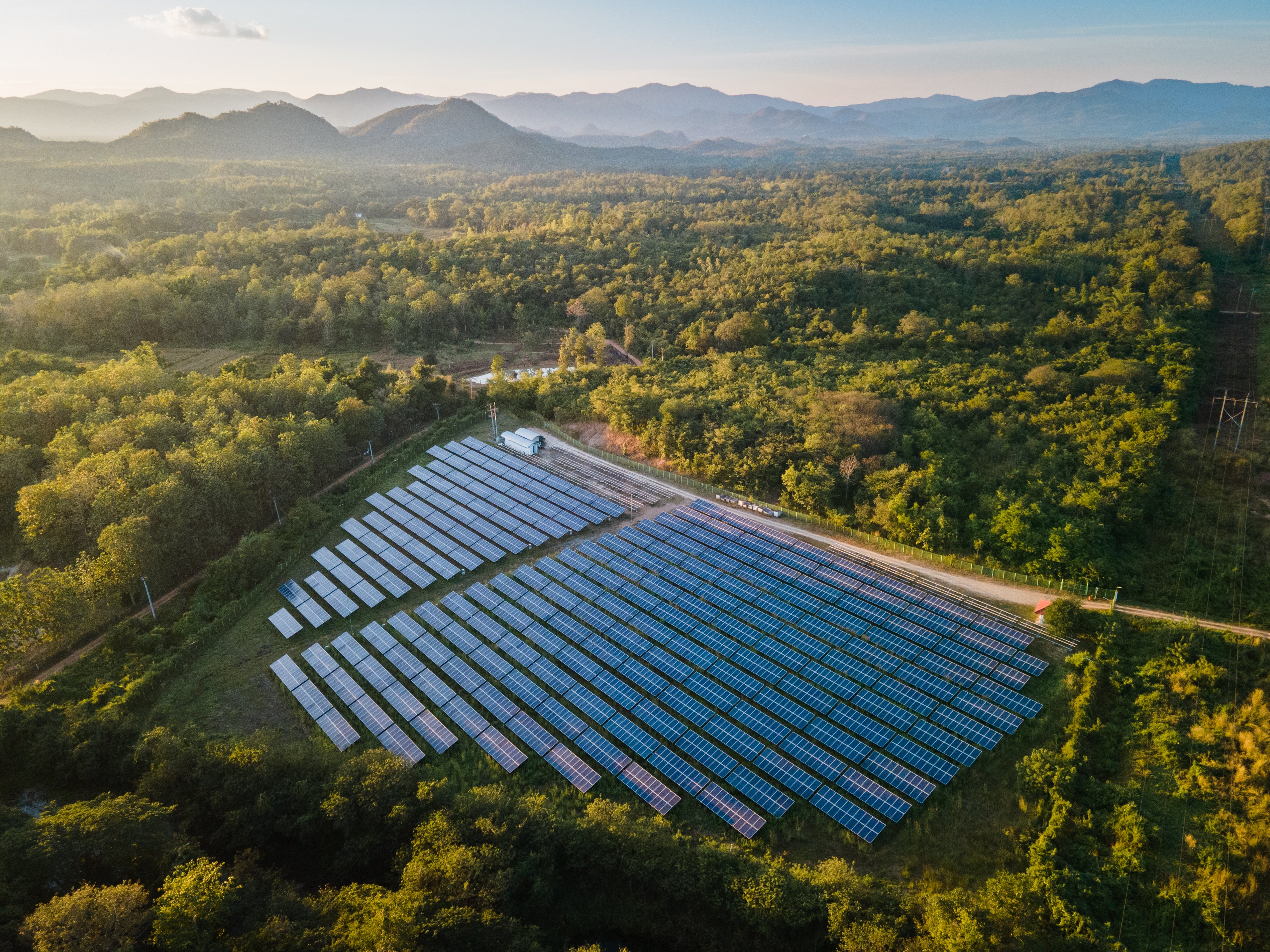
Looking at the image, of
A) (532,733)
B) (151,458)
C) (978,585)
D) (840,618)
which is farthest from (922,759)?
(151,458)

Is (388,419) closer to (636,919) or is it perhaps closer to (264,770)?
(264,770)

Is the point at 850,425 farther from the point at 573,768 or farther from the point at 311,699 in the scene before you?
the point at 311,699

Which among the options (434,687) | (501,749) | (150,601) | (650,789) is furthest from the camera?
(150,601)

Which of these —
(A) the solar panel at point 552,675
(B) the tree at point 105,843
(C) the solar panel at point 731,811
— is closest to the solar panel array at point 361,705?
(A) the solar panel at point 552,675

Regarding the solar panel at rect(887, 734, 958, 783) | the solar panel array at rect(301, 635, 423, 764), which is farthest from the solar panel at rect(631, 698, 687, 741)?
the solar panel array at rect(301, 635, 423, 764)

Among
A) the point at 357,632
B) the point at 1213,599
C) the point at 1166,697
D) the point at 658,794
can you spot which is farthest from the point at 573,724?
the point at 1213,599

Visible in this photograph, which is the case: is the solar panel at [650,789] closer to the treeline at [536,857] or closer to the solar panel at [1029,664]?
the treeline at [536,857]
